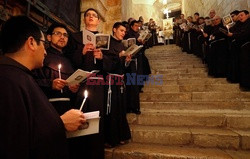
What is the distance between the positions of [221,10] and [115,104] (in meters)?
8.34

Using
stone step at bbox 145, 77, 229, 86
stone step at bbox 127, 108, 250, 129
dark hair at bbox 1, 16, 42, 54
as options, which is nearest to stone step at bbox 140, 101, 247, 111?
stone step at bbox 127, 108, 250, 129

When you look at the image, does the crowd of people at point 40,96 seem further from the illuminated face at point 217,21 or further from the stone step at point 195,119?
the illuminated face at point 217,21

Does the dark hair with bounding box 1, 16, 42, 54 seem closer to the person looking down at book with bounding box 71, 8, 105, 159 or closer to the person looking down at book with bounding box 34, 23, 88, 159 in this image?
the person looking down at book with bounding box 34, 23, 88, 159

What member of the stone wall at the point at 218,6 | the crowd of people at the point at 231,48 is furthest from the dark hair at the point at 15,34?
the stone wall at the point at 218,6

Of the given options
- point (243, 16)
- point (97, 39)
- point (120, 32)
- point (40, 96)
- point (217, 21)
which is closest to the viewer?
point (40, 96)

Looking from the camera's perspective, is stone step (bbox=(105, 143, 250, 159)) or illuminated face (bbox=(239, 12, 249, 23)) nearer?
stone step (bbox=(105, 143, 250, 159))

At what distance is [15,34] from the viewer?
115cm

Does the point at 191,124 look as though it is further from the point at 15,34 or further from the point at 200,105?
the point at 15,34

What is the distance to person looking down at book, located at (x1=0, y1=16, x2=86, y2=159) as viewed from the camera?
34.7 inches

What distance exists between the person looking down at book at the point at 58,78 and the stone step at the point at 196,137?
115cm

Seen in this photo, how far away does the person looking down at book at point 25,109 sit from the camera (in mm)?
882

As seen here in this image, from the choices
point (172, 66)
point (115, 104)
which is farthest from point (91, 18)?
point (172, 66)

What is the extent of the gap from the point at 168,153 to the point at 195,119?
1.07m

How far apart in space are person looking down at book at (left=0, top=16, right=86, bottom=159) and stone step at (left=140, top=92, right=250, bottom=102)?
3261 millimetres
